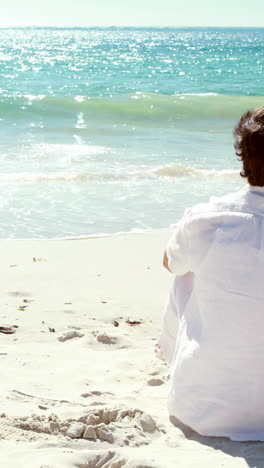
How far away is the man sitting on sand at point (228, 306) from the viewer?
241 cm

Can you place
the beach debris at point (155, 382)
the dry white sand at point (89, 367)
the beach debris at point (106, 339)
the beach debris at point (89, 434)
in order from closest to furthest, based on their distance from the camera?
1. the dry white sand at point (89, 367)
2. the beach debris at point (89, 434)
3. the beach debris at point (155, 382)
4. the beach debris at point (106, 339)

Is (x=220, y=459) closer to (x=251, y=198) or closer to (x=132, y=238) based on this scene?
(x=251, y=198)

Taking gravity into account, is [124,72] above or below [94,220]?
below

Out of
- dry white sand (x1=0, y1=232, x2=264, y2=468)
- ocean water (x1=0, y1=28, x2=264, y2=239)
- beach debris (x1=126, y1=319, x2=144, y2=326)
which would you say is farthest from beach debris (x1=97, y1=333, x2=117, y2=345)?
ocean water (x1=0, y1=28, x2=264, y2=239)

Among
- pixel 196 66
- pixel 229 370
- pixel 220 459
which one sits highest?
pixel 229 370

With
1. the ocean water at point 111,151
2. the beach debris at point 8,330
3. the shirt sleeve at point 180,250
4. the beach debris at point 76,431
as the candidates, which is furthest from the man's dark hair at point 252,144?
the ocean water at point 111,151

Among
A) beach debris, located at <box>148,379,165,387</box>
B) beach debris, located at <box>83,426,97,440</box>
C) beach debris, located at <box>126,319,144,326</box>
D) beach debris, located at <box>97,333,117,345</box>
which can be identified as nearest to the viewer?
beach debris, located at <box>83,426,97,440</box>

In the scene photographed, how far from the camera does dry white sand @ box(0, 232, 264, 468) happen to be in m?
2.33

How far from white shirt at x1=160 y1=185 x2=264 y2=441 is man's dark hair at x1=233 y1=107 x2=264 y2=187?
6 centimetres

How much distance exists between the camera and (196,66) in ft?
116

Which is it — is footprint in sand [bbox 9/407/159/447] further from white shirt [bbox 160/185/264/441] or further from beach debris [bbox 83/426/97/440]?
white shirt [bbox 160/185/264/441]

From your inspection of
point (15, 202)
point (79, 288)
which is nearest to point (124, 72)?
point (15, 202)

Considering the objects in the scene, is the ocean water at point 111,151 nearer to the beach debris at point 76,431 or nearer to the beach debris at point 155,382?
the beach debris at point 155,382

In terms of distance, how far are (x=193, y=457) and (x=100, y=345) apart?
145 centimetres
